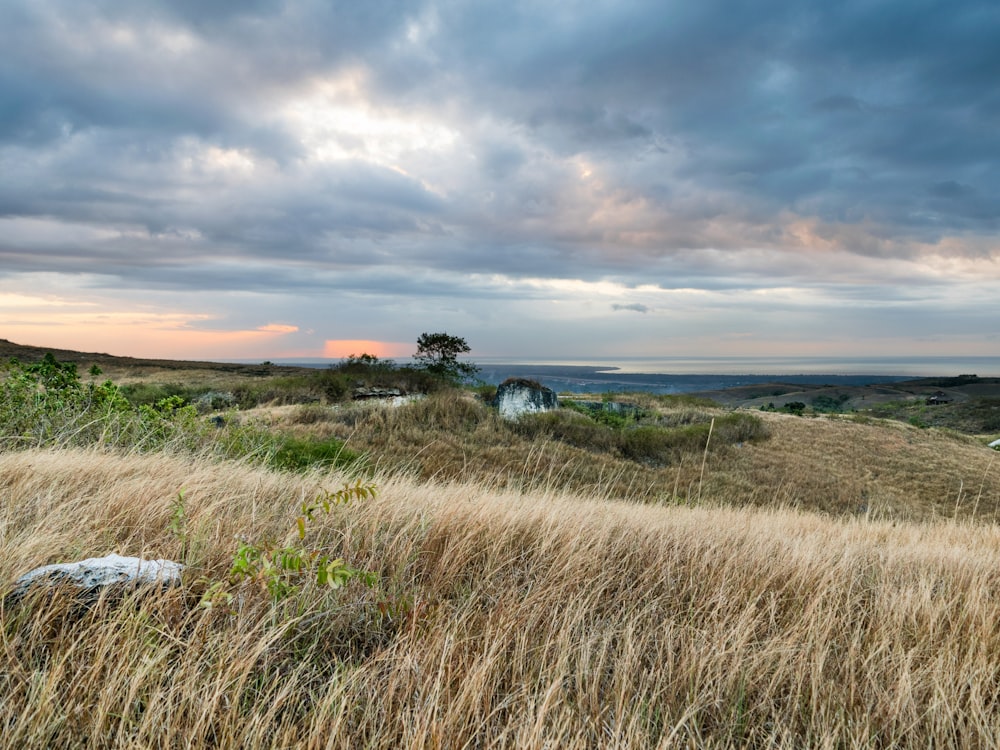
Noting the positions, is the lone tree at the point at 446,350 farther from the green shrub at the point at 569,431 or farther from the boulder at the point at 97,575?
the boulder at the point at 97,575

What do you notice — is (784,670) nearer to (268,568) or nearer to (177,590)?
(268,568)

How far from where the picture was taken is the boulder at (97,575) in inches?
93.0

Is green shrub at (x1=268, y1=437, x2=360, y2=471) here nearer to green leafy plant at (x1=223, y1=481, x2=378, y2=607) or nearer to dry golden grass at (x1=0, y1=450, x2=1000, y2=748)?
dry golden grass at (x1=0, y1=450, x2=1000, y2=748)

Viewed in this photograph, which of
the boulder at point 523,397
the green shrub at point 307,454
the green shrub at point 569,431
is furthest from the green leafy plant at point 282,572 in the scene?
the boulder at point 523,397

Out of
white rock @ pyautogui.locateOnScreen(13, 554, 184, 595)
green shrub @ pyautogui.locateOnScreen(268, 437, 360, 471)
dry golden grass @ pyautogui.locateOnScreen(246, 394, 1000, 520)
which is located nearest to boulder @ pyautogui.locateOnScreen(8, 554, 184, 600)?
white rock @ pyautogui.locateOnScreen(13, 554, 184, 595)

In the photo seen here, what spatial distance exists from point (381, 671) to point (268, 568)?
24.4 inches

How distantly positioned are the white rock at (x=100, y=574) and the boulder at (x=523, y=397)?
1856cm

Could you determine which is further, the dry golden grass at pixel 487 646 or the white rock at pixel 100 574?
the white rock at pixel 100 574

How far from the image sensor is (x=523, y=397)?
869 inches

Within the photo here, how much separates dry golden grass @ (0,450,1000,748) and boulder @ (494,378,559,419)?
17442mm

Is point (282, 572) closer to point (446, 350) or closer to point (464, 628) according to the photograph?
point (464, 628)

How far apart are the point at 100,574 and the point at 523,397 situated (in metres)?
19.8

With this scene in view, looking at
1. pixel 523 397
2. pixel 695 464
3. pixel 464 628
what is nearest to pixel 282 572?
pixel 464 628

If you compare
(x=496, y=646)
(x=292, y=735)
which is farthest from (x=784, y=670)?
(x=292, y=735)
